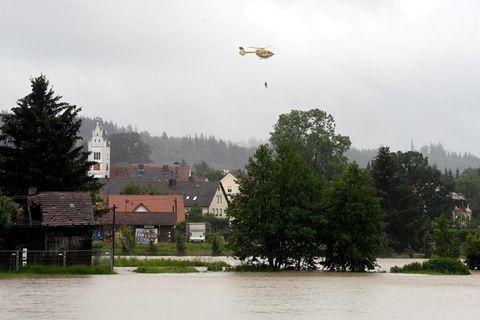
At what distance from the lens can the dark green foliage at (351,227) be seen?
206 ft

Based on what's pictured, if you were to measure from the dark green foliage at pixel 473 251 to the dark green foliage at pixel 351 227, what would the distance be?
8845mm

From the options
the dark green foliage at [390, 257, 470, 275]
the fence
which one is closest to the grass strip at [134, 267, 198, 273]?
the fence

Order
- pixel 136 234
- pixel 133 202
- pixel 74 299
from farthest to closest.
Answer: pixel 133 202, pixel 136 234, pixel 74 299

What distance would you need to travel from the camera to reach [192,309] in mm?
34719


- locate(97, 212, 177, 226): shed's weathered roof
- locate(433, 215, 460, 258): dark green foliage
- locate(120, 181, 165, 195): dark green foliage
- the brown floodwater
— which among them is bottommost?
the brown floodwater

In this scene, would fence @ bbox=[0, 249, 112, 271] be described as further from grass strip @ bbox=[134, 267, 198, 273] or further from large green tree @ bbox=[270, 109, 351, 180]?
large green tree @ bbox=[270, 109, 351, 180]

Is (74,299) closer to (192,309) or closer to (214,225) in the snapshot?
(192,309)

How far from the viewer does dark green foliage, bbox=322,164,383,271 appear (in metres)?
62.8

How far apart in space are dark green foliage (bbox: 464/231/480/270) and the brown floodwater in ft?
36.2

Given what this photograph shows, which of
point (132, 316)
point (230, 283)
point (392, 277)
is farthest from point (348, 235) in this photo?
point (132, 316)

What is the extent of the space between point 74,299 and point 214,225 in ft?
286

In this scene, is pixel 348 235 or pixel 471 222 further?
pixel 471 222

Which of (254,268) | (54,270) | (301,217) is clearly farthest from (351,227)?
(54,270)

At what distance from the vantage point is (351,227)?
207 feet
